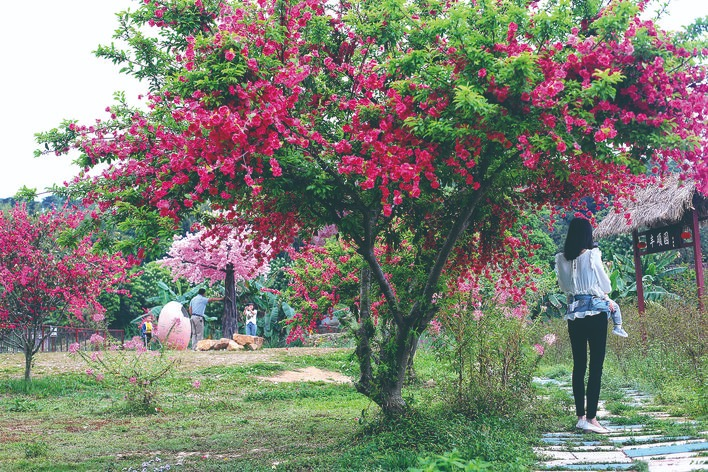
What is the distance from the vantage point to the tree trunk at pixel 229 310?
74.3 ft

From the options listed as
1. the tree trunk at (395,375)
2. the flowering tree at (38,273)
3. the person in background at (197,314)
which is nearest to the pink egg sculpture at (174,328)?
the person in background at (197,314)

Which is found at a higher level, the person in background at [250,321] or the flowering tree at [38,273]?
Result: the flowering tree at [38,273]

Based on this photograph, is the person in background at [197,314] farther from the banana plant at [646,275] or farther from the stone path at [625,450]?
the stone path at [625,450]

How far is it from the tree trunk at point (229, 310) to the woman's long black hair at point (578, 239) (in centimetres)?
1745

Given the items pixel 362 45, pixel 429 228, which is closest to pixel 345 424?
pixel 429 228

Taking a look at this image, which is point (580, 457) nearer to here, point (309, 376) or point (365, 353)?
point (365, 353)

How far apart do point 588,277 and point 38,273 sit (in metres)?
8.77

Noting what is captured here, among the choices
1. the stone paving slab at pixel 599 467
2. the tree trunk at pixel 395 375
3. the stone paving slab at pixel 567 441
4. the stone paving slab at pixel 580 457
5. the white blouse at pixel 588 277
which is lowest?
the stone paving slab at pixel 567 441

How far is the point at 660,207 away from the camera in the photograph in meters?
14.0

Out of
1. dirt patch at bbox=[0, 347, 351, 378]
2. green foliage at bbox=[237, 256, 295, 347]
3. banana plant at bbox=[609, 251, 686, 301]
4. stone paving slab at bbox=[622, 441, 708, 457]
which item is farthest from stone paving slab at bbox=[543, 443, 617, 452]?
green foliage at bbox=[237, 256, 295, 347]

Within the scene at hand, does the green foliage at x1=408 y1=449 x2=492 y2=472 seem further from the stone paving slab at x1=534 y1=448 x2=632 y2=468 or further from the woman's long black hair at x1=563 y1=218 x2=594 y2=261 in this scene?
the woman's long black hair at x1=563 y1=218 x2=594 y2=261

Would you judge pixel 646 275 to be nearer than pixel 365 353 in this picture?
No

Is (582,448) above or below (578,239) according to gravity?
below

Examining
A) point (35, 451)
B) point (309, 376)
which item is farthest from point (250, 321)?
point (35, 451)
